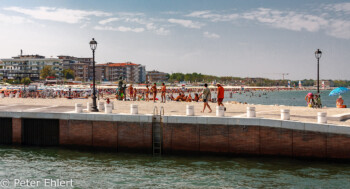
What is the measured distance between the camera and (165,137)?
1838 cm

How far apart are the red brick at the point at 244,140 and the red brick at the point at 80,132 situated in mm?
8016

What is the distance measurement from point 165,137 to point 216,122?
288 centimetres

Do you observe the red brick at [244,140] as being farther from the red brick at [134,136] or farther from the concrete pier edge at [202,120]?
the red brick at [134,136]

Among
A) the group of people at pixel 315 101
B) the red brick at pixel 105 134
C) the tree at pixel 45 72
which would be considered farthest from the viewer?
the tree at pixel 45 72

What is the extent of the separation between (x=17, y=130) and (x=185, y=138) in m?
10.7

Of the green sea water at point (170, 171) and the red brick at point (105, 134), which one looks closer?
the green sea water at point (170, 171)

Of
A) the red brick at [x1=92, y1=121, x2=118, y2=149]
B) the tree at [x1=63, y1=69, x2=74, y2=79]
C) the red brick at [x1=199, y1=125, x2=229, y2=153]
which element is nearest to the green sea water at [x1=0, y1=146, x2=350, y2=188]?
the red brick at [x1=199, y1=125, x2=229, y2=153]

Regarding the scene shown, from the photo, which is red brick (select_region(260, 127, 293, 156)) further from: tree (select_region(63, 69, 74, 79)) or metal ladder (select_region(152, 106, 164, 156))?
tree (select_region(63, 69, 74, 79))

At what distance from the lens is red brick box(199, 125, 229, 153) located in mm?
17609

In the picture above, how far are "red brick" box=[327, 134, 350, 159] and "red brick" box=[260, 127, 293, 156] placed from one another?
1713mm

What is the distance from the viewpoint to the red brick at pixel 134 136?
18.6m

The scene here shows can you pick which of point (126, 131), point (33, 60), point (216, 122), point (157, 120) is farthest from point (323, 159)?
point (33, 60)

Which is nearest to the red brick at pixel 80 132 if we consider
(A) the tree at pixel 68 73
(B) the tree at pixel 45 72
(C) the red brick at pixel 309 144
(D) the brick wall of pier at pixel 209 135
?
(D) the brick wall of pier at pixel 209 135

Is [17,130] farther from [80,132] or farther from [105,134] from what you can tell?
[105,134]
